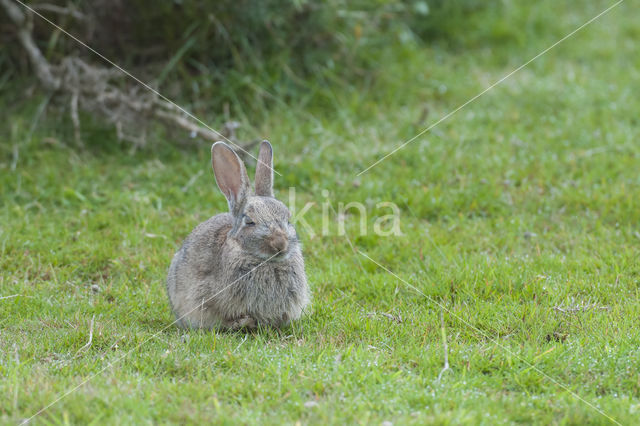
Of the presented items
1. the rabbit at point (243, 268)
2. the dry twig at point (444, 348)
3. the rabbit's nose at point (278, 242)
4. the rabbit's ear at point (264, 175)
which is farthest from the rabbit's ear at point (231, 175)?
the dry twig at point (444, 348)

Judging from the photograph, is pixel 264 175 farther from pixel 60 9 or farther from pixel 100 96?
pixel 60 9

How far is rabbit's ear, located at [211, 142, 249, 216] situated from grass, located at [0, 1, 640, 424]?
3.09ft

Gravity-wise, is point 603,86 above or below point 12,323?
above

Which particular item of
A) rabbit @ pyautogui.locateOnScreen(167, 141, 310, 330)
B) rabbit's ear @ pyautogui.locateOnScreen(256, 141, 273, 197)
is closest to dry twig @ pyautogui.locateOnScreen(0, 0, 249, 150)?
rabbit's ear @ pyautogui.locateOnScreen(256, 141, 273, 197)

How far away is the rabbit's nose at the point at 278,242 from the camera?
5.05 m

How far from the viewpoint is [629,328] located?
5.06 m

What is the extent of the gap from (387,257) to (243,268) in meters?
1.67

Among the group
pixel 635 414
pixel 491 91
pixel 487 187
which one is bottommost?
pixel 635 414

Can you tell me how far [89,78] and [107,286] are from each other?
3.20m

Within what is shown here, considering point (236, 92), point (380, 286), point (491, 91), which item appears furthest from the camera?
point (491, 91)

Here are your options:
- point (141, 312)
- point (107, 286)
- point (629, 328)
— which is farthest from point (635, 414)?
point (107, 286)

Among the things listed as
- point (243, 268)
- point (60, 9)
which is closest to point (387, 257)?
point (243, 268)

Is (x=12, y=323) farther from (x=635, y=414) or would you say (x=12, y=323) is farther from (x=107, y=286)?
(x=635, y=414)

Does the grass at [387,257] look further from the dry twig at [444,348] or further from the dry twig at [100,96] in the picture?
the dry twig at [100,96]
